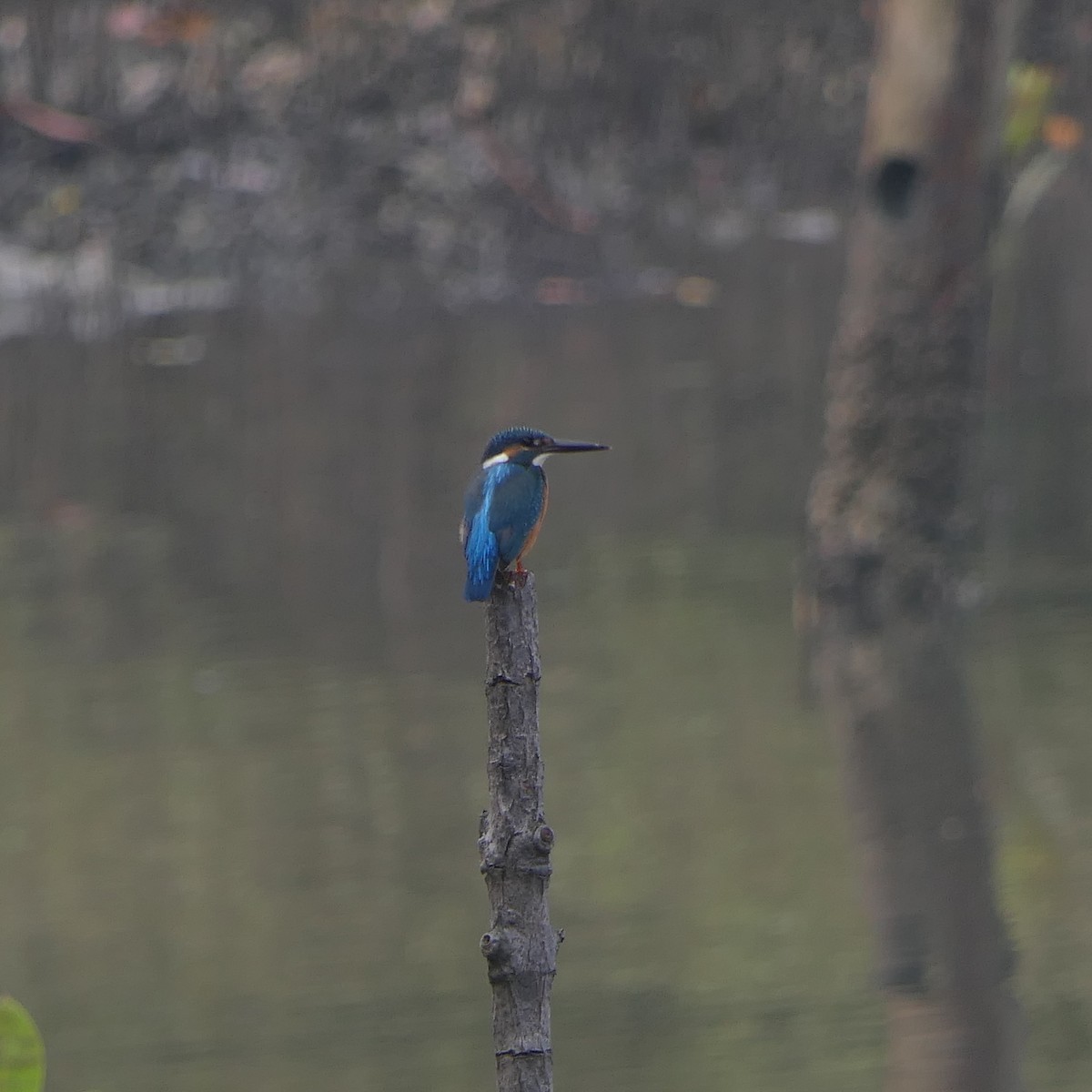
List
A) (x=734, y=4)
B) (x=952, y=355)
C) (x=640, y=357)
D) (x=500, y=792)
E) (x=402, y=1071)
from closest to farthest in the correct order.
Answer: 1. (x=500, y=792)
2. (x=402, y=1071)
3. (x=952, y=355)
4. (x=640, y=357)
5. (x=734, y=4)

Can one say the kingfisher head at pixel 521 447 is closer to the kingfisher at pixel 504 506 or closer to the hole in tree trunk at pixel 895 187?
the kingfisher at pixel 504 506

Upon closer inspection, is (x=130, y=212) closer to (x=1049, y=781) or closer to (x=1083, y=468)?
(x=1083, y=468)

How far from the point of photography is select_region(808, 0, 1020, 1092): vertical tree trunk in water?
893 cm

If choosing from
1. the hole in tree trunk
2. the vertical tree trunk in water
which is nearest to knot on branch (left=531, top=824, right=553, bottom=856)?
the vertical tree trunk in water

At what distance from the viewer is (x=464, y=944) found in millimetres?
6812

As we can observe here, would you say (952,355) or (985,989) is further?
(952,355)

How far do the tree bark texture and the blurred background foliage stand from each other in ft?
6.74

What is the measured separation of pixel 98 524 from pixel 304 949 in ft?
21.1

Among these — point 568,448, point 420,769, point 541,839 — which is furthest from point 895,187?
point 541,839

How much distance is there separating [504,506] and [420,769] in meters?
3.81

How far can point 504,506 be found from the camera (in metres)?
4.64

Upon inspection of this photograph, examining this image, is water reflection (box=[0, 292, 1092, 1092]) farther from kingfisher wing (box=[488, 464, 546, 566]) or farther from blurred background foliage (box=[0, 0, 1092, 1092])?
kingfisher wing (box=[488, 464, 546, 566])

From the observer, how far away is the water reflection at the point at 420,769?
6.25m

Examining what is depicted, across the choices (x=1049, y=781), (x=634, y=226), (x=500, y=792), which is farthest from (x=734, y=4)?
(x=500, y=792)
